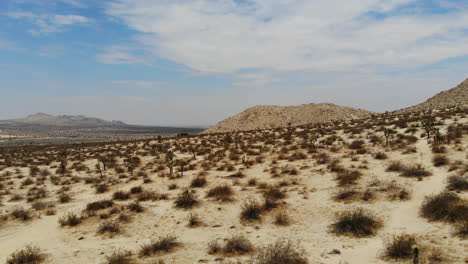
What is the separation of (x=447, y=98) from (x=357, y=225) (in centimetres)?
6224

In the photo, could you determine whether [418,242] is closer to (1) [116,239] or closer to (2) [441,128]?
(1) [116,239]

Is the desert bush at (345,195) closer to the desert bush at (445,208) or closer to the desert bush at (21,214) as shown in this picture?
the desert bush at (445,208)

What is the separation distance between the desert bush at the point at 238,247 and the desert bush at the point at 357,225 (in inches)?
103

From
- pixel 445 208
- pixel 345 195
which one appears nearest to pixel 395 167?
pixel 345 195

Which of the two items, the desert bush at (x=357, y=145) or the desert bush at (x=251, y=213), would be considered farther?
the desert bush at (x=357, y=145)

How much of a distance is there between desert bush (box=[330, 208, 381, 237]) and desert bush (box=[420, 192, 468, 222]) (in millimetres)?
1527

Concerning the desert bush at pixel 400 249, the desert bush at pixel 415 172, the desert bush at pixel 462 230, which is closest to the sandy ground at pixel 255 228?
the desert bush at pixel 462 230

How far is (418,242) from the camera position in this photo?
644 cm

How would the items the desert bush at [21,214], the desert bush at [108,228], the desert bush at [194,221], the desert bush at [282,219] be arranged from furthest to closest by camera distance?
the desert bush at [21,214] < the desert bush at [194,221] < the desert bush at [108,228] < the desert bush at [282,219]

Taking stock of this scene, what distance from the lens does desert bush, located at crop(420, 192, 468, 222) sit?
725 cm

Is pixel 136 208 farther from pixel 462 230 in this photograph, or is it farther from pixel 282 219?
pixel 462 230

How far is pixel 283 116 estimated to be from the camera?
72375 mm

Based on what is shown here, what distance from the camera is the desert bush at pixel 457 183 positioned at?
363 inches

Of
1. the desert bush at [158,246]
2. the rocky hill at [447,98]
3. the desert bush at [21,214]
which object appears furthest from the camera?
the rocky hill at [447,98]
